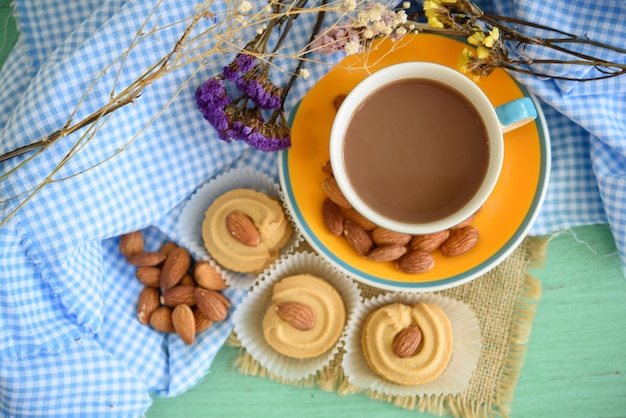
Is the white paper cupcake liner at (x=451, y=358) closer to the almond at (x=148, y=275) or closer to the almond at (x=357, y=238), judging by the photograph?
the almond at (x=357, y=238)

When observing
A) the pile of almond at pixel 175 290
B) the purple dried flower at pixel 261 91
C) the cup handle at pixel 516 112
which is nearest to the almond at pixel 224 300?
the pile of almond at pixel 175 290

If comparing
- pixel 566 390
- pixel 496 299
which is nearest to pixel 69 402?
pixel 496 299

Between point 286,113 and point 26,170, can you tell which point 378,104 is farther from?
point 26,170

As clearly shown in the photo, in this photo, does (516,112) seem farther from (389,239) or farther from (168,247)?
(168,247)

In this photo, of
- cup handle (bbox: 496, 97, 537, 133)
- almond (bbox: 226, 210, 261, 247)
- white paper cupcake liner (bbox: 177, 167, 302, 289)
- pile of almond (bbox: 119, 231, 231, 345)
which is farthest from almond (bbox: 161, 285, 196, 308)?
cup handle (bbox: 496, 97, 537, 133)

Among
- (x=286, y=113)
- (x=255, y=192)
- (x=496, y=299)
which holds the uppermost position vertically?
(x=286, y=113)

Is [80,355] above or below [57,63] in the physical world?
below
